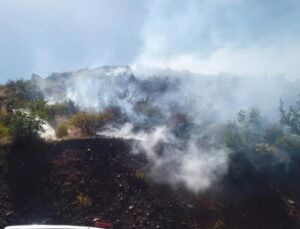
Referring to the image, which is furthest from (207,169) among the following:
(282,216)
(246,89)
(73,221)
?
(246,89)

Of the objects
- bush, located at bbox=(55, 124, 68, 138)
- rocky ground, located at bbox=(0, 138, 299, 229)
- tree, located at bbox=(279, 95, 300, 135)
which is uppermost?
tree, located at bbox=(279, 95, 300, 135)

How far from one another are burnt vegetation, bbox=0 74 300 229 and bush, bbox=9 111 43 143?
0.03 meters

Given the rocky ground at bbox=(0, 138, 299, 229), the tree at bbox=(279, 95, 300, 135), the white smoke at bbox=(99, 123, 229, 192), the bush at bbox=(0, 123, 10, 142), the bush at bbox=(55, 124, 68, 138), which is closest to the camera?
the rocky ground at bbox=(0, 138, 299, 229)

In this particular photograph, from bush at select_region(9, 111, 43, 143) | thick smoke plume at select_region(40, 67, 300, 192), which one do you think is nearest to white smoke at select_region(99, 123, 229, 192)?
thick smoke plume at select_region(40, 67, 300, 192)

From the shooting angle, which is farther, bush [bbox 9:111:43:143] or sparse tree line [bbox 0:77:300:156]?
sparse tree line [bbox 0:77:300:156]

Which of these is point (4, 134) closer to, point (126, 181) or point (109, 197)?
point (126, 181)

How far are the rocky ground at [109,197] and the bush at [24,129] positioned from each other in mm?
503

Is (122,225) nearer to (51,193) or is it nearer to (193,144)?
(51,193)

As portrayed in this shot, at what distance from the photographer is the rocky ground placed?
12227 millimetres

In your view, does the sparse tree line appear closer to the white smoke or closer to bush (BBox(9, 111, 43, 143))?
bush (BBox(9, 111, 43, 143))

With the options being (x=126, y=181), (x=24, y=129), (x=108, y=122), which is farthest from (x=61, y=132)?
(x=126, y=181)

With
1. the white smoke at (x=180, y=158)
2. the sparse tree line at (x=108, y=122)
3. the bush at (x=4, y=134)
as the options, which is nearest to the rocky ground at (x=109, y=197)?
the white smoke at (x=180, y=158)

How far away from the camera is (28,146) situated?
15094mm

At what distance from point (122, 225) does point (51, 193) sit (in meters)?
2.50
